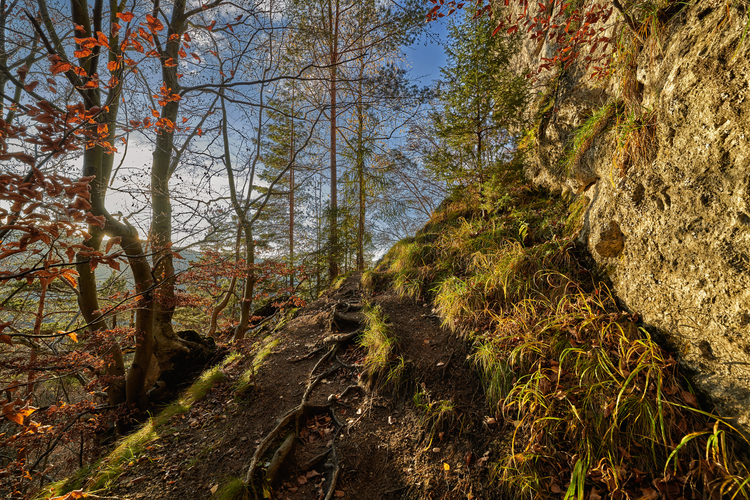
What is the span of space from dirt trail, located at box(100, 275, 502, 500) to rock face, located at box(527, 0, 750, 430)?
1782mm

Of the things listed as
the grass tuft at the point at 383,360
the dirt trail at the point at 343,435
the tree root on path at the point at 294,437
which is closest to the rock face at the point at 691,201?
the dirt trail at the point at 343,435

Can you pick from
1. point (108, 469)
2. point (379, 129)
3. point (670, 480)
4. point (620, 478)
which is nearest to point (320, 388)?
point (108, 469)

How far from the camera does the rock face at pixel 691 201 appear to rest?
188cm

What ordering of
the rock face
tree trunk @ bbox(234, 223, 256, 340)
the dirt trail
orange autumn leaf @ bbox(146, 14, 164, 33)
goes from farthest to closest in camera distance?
1. tree trunk @ bbox(234, 223, 256, 340)
2. the dirt trail
3. orange autumn leaf @ bbox(146, 14, 164, 33)
4. the rock face

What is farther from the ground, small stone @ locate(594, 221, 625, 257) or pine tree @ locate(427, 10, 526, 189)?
pine tree @ locate(427, 10, 526, 189)

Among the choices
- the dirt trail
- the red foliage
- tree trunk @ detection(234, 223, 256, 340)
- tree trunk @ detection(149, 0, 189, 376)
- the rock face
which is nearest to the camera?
the rock face

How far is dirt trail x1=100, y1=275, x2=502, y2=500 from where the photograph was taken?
8.00 feet

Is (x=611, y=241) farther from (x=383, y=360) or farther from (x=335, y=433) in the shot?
(x=335, y=433)

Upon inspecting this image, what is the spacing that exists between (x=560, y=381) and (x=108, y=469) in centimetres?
479

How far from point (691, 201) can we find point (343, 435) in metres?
4.01

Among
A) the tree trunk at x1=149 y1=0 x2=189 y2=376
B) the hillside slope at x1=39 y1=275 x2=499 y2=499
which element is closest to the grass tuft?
the hillside slope at x1=39 y1=275 x2=499 y2=499

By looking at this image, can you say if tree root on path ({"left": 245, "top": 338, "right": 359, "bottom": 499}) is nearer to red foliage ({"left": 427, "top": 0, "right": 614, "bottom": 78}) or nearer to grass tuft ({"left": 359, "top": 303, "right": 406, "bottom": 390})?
grass tuft ({"left": 359, "top": 303, "right": 406, "bottom": 390})

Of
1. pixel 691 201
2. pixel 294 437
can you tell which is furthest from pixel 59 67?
pixel 691 201

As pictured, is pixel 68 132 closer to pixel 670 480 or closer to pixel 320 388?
pixel 320 388
